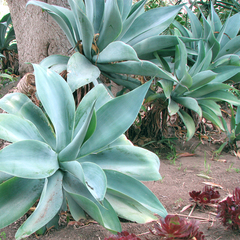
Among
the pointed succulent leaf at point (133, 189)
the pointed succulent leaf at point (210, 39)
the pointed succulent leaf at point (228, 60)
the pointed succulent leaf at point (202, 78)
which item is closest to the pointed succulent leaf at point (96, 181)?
the pointed succulent leaf at point (133, 189)

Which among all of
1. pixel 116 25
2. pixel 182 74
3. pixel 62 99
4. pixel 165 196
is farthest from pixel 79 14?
pixel 165 196

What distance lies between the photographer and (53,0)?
6.27 ft

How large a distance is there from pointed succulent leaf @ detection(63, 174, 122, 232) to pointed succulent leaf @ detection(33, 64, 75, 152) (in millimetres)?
166

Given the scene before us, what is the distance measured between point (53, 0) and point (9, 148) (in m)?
1.54

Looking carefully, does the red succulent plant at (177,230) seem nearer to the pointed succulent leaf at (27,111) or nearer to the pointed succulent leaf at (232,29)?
the pointed succulent leaf at (27,111)

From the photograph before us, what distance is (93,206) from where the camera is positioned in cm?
92

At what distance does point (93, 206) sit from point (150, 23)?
4.28 ft

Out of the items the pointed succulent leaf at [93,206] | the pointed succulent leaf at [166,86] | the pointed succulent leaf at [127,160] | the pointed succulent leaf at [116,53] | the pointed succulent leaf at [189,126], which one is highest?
the pointed succulent leaf at [116,53]

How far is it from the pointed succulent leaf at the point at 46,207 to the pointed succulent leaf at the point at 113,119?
0.55ft

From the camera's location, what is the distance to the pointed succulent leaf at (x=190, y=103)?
181 cm

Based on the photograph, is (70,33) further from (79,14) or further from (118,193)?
(118,193)

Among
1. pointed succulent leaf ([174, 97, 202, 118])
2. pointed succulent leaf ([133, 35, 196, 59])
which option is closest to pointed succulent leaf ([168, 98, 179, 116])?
pointed succulent leaf ([174, 97, 202, 118])

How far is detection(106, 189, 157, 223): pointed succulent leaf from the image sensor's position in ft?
3.37

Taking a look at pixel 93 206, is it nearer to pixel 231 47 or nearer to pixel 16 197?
pixel 16 197
